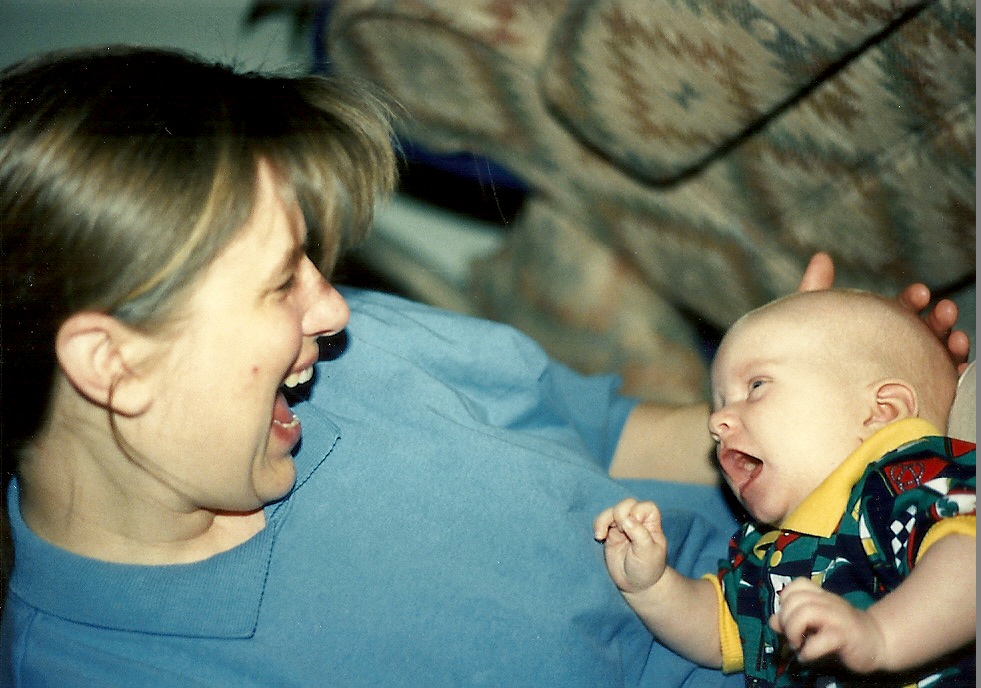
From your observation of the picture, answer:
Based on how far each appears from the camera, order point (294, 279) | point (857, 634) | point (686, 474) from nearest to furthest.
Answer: point (857, 634), point (294, 279), point (686, 474)

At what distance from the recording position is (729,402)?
1.07 meters

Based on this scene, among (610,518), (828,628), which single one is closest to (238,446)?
(610,518)

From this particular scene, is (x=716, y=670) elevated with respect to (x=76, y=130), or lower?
lower

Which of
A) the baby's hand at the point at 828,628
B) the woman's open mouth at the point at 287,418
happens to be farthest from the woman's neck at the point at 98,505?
the baby's hand at the point at 828,628

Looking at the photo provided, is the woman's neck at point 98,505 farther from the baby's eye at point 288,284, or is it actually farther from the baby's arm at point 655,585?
the baby's arm at point 655,585

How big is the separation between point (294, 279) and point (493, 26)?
719 millimetres

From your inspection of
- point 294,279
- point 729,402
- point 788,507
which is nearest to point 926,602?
point 788,507

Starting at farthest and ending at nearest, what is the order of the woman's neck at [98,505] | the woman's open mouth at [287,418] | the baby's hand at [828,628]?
the woman's open mouth at [287,418], the woman's neck at [98,505], the baby's hand at [828,628]

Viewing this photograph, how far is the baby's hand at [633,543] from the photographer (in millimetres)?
967

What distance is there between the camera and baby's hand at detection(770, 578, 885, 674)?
0.74 metres

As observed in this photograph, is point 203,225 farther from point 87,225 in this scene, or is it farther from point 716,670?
point 716,670

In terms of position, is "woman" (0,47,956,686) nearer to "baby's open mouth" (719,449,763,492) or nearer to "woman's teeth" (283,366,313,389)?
"woman's teeth" (283,366,313,389)

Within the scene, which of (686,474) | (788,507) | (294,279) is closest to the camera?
(294,279)

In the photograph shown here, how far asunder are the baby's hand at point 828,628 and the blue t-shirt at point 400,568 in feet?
0.86
